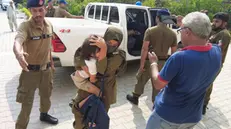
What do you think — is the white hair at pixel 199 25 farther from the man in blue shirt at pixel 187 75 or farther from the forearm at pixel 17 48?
the forearm at pixel 17 48

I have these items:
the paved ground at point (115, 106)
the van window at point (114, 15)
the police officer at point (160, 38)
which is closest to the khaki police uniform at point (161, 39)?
the police officer at point (160, 38)

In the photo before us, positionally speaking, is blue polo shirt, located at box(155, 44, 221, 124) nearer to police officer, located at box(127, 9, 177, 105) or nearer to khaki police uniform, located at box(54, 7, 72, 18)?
police officer, located at box(127, 9, 177, 105)

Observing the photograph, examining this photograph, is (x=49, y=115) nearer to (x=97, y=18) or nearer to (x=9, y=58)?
(x=97, y=18)

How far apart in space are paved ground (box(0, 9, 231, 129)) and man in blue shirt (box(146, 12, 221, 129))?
4.81 feet

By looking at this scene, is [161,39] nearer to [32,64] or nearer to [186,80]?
[186,80]

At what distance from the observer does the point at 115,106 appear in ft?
12.1

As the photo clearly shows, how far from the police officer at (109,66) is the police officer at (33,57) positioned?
2.84ft

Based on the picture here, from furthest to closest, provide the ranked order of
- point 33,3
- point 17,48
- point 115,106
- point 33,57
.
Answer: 1. point 115,106
2. point 33,57
3. point 33,3
4. point 17,48

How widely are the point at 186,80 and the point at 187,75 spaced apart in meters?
0.05

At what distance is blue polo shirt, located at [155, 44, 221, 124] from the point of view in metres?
1.53

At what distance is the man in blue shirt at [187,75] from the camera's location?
4.98ft

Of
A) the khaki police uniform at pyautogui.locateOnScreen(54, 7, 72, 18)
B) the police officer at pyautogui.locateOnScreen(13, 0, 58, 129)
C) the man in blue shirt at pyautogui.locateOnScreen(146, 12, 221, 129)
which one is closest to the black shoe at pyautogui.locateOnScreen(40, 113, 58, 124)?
the police officer at pyautogui.locateOnScreen(13, 0, 58, 129)

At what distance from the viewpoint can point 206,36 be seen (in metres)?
1.53

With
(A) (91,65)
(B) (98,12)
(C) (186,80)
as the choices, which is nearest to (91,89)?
(A) (91,65)
